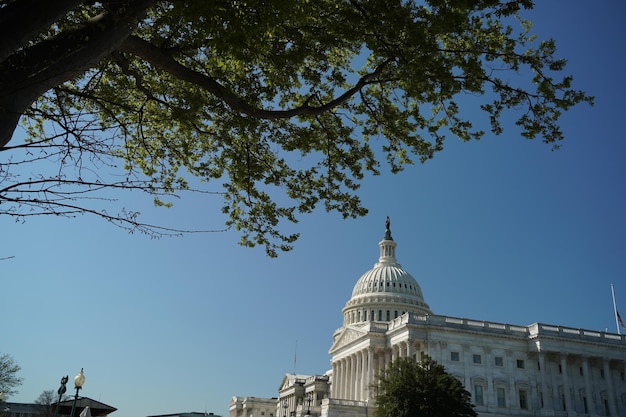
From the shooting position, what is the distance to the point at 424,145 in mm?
14555

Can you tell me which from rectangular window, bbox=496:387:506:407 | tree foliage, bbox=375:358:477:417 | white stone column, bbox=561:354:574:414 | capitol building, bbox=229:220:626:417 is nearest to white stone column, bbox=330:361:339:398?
capitol building, bbox=229:220:626:417

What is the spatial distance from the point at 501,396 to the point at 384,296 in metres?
35.7

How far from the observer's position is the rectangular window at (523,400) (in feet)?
238

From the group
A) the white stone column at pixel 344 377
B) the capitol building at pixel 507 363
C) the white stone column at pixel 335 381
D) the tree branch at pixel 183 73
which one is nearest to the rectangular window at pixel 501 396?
the capitol building at pixel 507 363

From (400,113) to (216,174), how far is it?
527cm

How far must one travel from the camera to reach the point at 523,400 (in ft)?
240

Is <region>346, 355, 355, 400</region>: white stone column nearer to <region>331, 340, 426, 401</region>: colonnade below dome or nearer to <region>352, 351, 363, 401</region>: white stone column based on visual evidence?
<region>331, 340, 426, 401</region>: colonnade below dome

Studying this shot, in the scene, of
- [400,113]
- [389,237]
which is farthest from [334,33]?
[389,237]

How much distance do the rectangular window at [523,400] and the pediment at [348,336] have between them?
22762mm

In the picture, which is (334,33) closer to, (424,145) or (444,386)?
(424,145)

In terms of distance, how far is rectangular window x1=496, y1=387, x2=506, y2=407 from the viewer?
71438 mm

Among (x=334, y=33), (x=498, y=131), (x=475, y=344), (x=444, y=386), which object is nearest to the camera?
(x=334, y=33)

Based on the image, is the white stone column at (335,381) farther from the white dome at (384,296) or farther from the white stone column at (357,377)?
the white dome at (384,296)

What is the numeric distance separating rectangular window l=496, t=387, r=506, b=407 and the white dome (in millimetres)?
32450
